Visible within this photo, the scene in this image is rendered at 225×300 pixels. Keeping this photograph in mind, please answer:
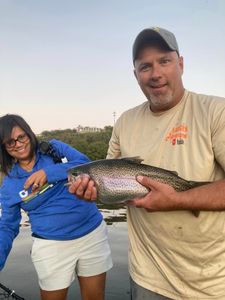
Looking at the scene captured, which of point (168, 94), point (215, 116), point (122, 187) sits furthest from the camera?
point (122, 187)

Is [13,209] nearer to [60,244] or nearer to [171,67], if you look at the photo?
[60,244]

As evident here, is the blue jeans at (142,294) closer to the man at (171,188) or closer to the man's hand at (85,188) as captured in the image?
the man at (171,188)

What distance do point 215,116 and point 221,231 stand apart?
935mm

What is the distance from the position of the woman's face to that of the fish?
125cm

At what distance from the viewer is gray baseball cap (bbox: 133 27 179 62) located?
319cm

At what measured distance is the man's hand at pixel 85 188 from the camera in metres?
3.50

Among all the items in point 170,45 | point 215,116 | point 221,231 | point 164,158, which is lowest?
point 221,231

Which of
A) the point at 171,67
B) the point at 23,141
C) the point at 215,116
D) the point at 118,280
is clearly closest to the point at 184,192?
the point at 215,116

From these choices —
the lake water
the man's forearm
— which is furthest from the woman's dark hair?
the lake water

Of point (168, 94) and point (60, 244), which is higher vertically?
point (168, 94)

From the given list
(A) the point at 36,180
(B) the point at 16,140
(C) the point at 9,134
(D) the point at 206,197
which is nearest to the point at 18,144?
(B) the point at 16,140

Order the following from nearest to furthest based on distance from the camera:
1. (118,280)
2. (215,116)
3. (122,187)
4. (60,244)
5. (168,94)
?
(215,116) < (168,94) < (122,187) < (60,244) < (118,280)

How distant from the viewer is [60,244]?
4777 mm

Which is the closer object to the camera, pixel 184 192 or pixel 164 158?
pixel 184 192
